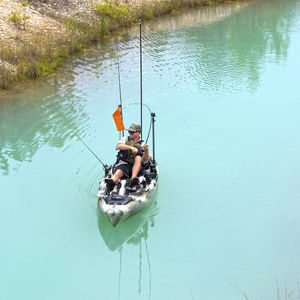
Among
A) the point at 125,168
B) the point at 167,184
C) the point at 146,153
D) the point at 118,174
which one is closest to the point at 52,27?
the point at 167,184

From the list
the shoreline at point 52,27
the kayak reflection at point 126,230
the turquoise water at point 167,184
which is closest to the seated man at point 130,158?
the kayak reflection at point 126,230

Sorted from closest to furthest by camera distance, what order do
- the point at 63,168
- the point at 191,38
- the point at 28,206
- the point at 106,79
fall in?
the point at 28,206, the point at 63,168, the point at 106,79, the point at 191,38

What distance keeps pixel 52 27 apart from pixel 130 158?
39.9 feet

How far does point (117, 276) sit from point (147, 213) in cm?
150

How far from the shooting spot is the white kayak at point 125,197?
7391 mm

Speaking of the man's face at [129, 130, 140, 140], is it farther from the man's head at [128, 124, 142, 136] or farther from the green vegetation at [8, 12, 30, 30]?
the green vegetation at [8, 12, 30, 30]

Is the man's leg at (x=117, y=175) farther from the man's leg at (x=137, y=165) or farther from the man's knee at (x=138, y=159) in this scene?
the man's knee at (x=138, y=159)

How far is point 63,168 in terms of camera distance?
9.91 meters

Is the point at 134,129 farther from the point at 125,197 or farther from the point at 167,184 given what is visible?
the point at 167,184

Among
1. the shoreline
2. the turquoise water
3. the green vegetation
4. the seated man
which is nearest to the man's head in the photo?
the seated man

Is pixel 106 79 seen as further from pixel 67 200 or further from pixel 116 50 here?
pixel 67 200

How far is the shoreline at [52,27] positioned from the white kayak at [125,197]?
7842 mm

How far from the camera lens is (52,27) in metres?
18.6

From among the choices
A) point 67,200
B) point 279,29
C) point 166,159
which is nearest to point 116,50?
point 279,29
